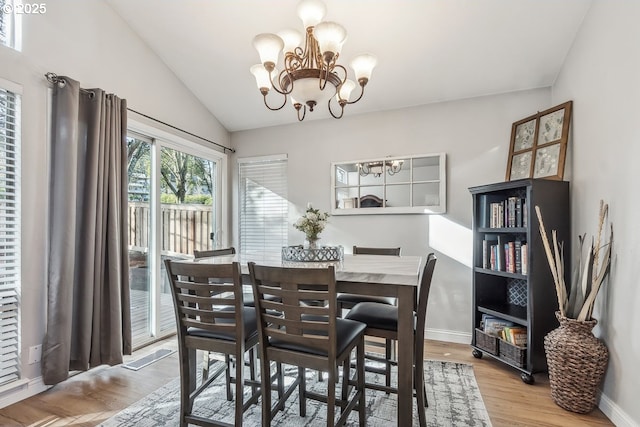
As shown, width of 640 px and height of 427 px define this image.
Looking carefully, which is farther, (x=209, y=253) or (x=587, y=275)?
(x=209, y=253)

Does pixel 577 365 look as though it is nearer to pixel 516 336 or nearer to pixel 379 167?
pixel 516 336

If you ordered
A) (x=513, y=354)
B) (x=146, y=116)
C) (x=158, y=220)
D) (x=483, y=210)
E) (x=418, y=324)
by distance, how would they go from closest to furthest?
(x=418, y=324), (x=513, y=354), (x=483, y=210), (x=146, y=116), (x=158, y=220)

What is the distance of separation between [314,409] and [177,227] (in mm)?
2353

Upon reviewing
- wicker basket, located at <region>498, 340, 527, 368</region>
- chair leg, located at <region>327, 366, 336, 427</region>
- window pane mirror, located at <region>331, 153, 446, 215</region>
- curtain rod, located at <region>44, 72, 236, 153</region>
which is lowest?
wicker basket, located at <region>498, 340, 527, 368</region>

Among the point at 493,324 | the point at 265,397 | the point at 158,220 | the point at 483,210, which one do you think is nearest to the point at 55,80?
the point at 158,220

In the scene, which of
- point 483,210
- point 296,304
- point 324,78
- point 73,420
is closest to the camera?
point 296,304

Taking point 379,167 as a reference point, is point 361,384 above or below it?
below

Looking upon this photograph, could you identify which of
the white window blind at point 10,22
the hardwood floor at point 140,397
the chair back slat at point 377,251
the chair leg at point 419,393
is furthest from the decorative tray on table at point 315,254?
the white window blind at point 10,22

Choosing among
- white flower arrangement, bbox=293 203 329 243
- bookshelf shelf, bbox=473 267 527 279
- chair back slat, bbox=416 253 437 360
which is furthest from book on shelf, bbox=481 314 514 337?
white flower arrangement, bbox=293 203 329 243

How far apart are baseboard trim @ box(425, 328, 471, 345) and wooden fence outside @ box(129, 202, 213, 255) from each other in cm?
266

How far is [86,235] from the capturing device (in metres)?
2.43

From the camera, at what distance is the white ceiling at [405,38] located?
97.0 inches

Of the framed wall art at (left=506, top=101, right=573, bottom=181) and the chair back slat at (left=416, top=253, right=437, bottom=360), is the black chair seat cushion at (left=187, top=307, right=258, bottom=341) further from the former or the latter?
the framed wall art at (left=506, top=101, right=573, bottom=181)

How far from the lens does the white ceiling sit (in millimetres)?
2463
